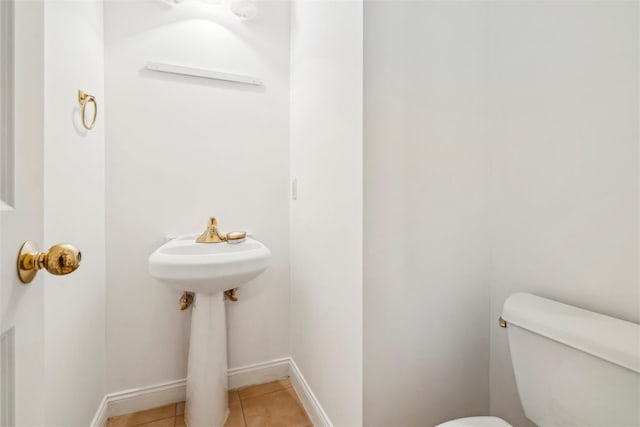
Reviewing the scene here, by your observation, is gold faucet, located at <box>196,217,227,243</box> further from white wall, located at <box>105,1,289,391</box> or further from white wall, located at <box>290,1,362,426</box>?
white wall, located at <box>290,1,362,426</box>

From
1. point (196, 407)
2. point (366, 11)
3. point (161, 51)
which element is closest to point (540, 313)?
point (366, 11)

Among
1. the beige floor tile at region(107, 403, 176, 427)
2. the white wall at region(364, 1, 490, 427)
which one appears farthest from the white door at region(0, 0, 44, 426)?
the beige floor tile at region(107, 403, 176, 427)

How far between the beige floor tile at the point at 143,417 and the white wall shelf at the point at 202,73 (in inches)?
66.8

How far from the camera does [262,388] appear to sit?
1.62m

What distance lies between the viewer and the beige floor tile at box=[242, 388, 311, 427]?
4.46 feet

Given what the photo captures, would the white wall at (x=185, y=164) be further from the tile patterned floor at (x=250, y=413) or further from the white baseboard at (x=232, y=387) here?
A: the tile patterned floor at (x=250, y=413)

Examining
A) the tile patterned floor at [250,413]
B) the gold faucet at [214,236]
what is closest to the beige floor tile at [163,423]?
the tile patterned floor at [250,413]

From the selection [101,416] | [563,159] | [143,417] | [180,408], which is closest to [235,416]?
[180,408]

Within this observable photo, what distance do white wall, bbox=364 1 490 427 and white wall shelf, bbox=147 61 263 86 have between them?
0.85 m

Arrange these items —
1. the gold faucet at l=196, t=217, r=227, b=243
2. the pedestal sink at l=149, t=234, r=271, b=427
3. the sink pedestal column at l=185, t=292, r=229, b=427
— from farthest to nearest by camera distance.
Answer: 1. the gold faucet at l=196, t=217, r=227, b=243
2. the sink pedestal column at l=185, t=292, r=229, b=427
3. the pedestal sink at l=149, t=234, r=271, b=427

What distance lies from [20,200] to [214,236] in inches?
39.4

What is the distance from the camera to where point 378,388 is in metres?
0.99

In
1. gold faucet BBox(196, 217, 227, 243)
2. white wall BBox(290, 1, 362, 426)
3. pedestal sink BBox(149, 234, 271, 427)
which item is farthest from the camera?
gold faucet BBox(196, 217, 227, 243)

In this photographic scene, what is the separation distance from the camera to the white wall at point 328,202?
39.8 inches
